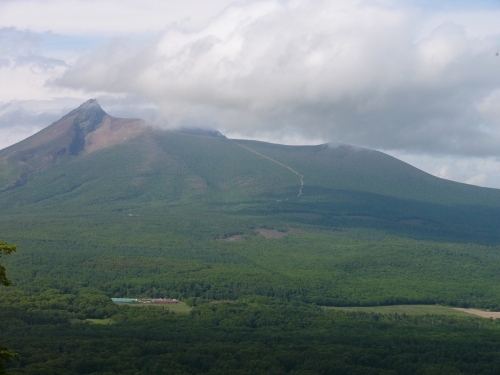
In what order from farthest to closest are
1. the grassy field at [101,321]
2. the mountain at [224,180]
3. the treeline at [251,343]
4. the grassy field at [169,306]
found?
1. the mountain at [224,180]
2. the grassy field at [169,306]
3. the grassy field at [101,321]
4. the treeline at [251,343]

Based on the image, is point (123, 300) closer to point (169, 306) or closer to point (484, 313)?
point (169, 306)

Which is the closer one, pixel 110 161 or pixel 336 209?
pixel 336 209

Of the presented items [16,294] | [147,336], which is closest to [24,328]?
[147,336]

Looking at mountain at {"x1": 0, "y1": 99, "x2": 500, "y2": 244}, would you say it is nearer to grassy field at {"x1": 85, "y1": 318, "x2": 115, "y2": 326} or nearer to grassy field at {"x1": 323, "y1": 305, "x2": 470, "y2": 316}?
grassy field at {"x1": 323, "y1": 305, "x2": 470, "y2": 316}

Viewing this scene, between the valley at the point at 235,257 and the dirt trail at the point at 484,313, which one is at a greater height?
the valley at the point at 235,257

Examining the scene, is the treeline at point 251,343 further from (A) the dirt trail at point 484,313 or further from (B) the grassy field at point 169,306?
(A) the dirt trail at point 484,313

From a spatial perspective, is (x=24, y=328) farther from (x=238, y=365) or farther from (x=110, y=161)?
(x=110, y=161)

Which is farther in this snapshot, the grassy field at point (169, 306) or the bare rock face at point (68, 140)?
the bare rock face at point (68, 140)

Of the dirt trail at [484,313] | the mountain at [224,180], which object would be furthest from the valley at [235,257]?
the dirt trail at [484,313]

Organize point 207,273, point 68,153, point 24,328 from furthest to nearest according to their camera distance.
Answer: point 68,153 < point 207,273 < point 24,328

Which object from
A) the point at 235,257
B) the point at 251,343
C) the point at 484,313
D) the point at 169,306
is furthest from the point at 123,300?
the point at 484,313
